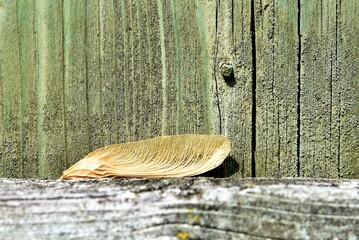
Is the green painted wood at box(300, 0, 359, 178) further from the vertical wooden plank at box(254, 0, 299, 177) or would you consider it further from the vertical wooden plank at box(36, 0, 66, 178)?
the vertical wooden plank at box(36, 0, 66, 178)

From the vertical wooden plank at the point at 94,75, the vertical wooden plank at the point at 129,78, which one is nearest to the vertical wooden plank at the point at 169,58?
the vertical wooden plank at the point at 129,78

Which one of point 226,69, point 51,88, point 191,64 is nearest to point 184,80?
point 191,64

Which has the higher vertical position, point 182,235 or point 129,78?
point 129,78

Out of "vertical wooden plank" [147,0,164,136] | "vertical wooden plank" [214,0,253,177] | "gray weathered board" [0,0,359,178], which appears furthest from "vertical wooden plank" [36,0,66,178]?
"vertical wooden plank" [214,0,253,177]

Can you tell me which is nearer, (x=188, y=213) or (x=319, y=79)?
(x=188, y=213)

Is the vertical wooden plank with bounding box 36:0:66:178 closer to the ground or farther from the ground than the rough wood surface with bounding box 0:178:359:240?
farther from the ground

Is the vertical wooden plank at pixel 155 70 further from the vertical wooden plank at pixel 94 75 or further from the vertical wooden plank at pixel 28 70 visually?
the vertical wooden plank at pixel 28 70

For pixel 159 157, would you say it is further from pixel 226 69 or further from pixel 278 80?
pixel 278 80
